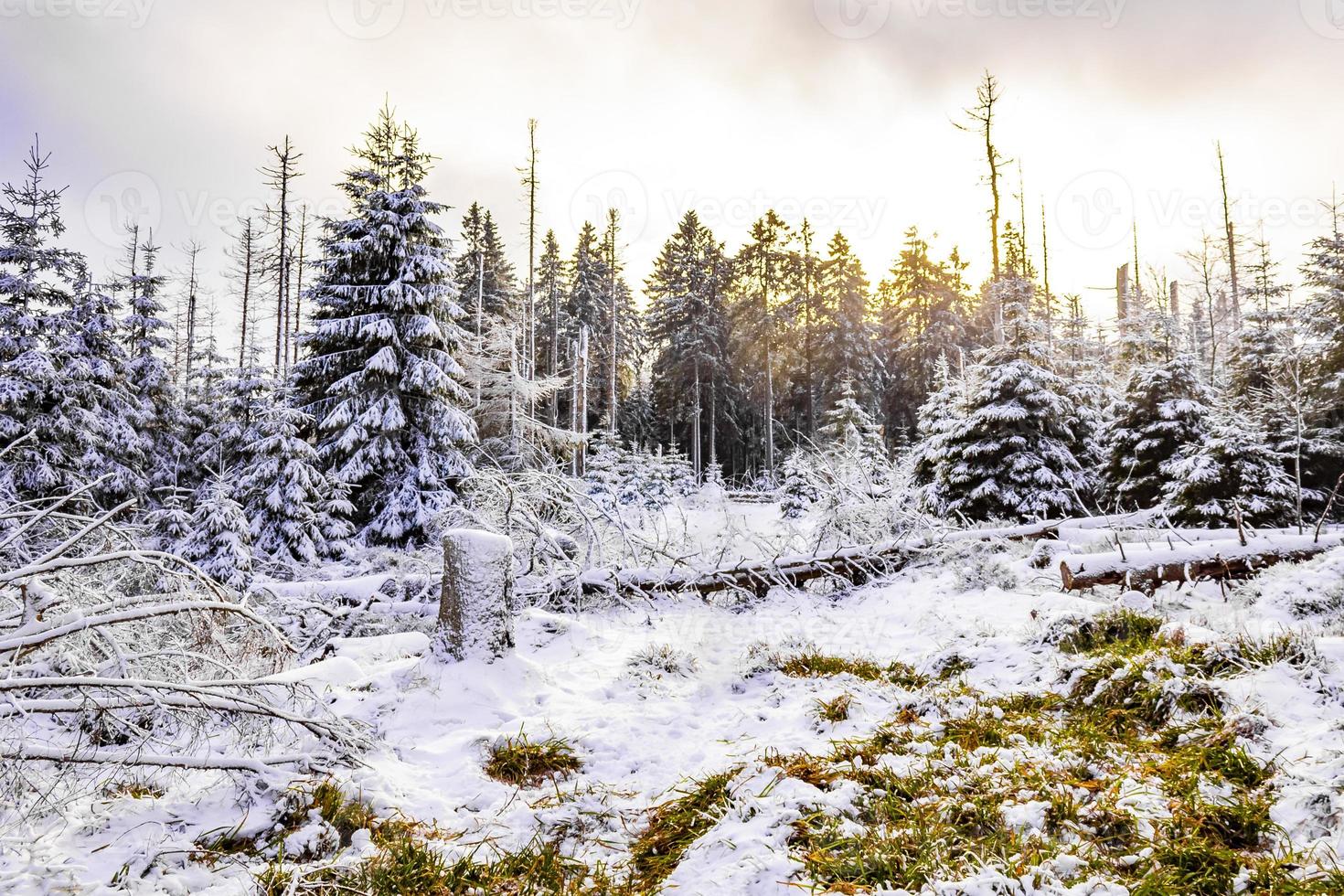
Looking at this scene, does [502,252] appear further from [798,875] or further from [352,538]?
[798,875]

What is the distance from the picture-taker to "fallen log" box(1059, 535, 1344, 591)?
21.5ft

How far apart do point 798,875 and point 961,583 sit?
656 cm

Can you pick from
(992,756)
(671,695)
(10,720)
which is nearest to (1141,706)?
(992,756)

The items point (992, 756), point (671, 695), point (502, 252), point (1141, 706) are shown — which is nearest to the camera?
point (992, 756)

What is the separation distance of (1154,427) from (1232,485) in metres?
2.09

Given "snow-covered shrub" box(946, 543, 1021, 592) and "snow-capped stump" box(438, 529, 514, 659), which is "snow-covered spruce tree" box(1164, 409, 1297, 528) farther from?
"snow-capped stump" box(438, 529, 514, 659)

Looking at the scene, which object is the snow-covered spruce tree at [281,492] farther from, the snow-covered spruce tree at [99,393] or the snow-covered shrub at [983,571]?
the snow-covered shrub at [983,571]

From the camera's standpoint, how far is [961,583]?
8117 millimetres

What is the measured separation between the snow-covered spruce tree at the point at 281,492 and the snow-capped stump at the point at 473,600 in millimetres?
8561

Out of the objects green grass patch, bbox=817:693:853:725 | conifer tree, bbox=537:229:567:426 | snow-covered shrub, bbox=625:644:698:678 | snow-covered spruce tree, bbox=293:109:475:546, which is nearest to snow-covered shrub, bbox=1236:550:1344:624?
green grass patch, bbox=817:693:853:725

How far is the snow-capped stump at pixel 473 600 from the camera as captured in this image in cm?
521

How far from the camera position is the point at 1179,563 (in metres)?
6.62

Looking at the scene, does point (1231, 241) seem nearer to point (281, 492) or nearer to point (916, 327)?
point (916, 327)

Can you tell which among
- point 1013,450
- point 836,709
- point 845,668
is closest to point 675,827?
point 836,709
